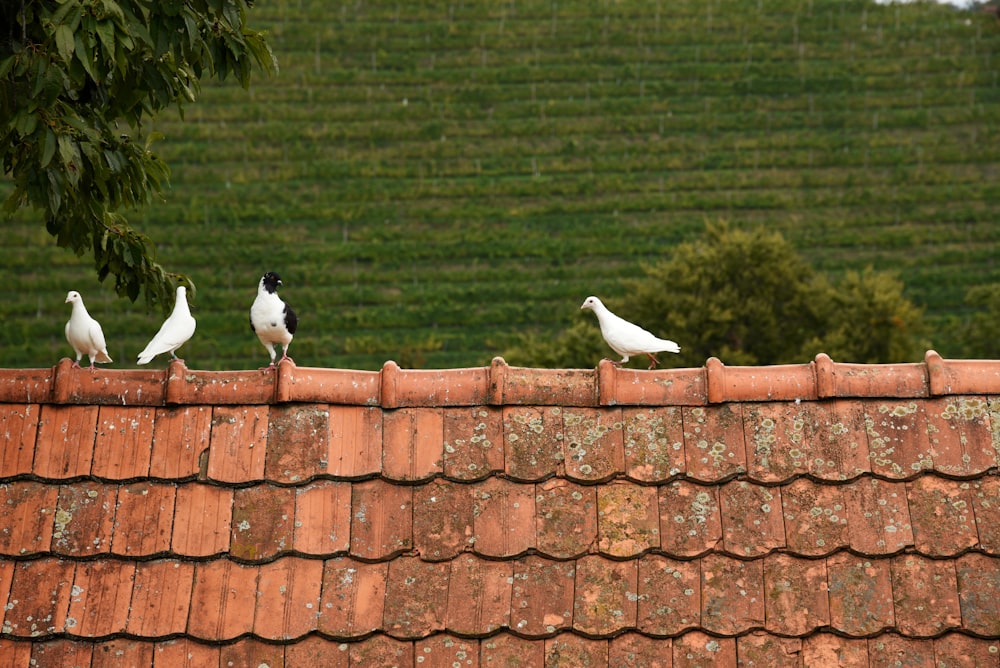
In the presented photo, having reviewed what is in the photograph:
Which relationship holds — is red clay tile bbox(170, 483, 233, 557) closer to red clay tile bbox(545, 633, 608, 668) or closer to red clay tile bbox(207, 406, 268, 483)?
red clay tile bbox(207, 406, 268, 483)

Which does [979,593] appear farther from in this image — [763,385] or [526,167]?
[526,167]

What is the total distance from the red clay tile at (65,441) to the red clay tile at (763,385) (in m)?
1.92

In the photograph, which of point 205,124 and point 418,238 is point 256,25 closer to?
point 205,124

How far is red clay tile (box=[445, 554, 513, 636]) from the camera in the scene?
3352 mm

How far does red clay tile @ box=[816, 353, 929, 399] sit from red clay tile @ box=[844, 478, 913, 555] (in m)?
0.29

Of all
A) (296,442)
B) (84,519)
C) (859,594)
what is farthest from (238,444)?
(859,594)

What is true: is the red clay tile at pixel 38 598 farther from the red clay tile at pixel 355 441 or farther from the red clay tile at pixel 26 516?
the red clay tile at pixel 355 441

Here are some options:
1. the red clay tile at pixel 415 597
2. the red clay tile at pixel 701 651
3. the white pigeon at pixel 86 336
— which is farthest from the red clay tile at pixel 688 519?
the white pigeon at pixel 86 336

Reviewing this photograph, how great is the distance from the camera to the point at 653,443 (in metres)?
3.67

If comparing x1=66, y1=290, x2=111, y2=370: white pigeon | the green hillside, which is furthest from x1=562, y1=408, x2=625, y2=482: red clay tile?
the green hillside

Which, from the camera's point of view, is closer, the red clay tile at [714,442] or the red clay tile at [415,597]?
the red clay tile at [415,597]

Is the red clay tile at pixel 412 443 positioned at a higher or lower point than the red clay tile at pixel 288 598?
higher

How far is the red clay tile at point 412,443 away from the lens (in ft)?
11.9

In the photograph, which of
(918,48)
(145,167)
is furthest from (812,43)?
(145,167)
